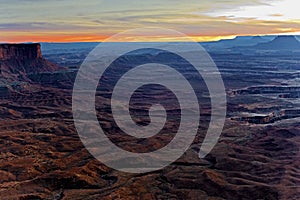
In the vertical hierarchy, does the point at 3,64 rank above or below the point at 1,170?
above

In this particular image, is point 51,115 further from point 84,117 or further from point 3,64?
point 3,64

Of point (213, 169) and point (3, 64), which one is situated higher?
point (3, 64)

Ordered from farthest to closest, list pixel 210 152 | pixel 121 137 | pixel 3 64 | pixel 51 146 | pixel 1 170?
pixel 3 64 < pixel 121 137 < pixel 51 146 < pixel 210 152 < pixel 1 170

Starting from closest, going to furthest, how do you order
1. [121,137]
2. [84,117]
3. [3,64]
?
1. [121,137]
2. [84,117]
3. [3,64]

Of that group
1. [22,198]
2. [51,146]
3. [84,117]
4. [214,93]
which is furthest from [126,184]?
[214,93]

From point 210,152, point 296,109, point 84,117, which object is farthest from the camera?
point 296,109

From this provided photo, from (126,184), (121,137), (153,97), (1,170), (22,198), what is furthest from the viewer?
(153,97)

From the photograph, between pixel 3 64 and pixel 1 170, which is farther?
pixel 3 64

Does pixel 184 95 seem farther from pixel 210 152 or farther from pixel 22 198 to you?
pixel 22 198

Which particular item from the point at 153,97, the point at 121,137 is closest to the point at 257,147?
the point at 121,137
